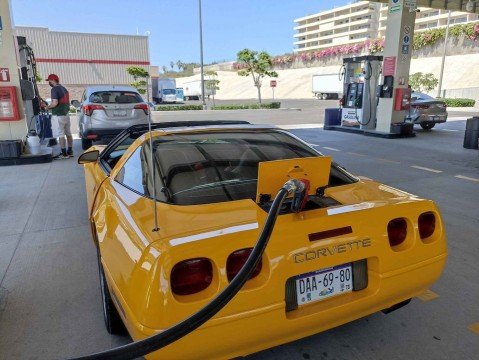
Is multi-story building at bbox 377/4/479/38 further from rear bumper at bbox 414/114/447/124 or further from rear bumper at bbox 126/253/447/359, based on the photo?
rear bumper at bbox 126/253/447/359

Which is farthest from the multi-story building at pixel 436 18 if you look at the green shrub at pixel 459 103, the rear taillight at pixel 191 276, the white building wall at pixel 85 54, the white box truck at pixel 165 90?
the rear taillight at pixel 191 276

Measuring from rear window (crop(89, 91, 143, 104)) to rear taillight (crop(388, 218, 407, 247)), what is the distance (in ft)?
28.1

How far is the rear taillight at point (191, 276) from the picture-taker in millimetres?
1625

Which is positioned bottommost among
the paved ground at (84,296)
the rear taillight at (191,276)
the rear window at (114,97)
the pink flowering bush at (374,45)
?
the paved ground at (84,296)

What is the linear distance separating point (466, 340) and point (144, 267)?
2018 millimetres

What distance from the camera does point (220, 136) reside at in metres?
2.75

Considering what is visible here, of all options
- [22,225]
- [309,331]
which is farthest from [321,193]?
[22,225]

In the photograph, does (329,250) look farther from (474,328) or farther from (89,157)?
(89,157)

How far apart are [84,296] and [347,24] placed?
10790cm

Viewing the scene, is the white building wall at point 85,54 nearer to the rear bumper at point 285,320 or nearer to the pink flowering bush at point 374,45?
the pink flowering bush at point 374,45

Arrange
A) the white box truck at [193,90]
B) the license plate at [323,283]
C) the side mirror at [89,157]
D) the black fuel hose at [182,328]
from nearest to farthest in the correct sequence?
the black fuel hose at [182,328]
the license plate at [323,283]
the side mirror at [89,157]
the white box truck at [193,90]

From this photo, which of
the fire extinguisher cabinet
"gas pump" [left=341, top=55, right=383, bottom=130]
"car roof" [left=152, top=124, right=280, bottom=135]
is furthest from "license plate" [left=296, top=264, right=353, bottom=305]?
"gas pump" [left=341, top=55, right=383, bottom=130]

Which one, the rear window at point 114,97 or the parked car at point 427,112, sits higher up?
the rear window at point 114,97

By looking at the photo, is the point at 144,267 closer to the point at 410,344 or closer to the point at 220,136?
the point at 220,136
